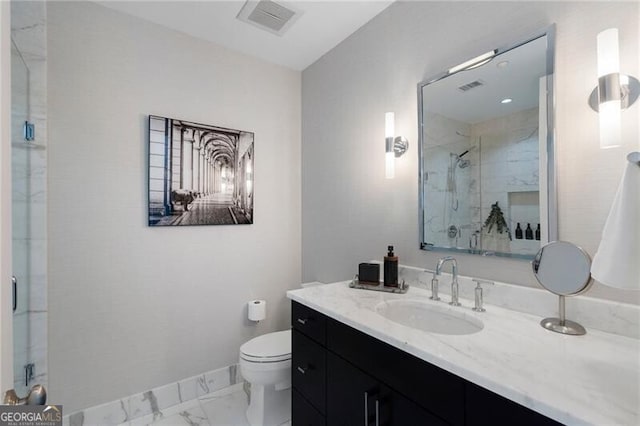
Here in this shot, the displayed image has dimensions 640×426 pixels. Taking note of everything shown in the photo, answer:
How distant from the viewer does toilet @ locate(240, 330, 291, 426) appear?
1.75 meters

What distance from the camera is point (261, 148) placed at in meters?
2.40

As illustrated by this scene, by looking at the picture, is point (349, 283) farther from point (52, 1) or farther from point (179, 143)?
point (52, 1)

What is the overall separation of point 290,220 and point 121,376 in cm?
152

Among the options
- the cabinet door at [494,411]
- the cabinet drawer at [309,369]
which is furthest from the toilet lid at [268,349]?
the cabinet door at [494,411]

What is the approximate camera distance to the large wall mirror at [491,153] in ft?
3.88

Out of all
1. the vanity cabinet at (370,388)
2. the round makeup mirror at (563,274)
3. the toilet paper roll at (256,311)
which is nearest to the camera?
the vanity cabinet at (370,388)

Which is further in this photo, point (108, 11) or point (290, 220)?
point (290, 220)

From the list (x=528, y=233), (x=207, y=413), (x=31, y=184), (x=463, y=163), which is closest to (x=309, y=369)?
(x=207, y=413)

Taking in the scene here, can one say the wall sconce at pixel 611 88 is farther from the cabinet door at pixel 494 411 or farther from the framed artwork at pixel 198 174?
the framed artwork at pixel 198 174

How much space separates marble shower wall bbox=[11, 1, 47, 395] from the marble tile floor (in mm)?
674

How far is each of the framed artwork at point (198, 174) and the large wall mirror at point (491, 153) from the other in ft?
4.33

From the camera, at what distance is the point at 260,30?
206cm

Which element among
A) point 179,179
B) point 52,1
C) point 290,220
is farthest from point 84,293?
point 52,1

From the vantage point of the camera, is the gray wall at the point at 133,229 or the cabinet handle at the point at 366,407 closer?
the cabinet handle at the point at 366,407
